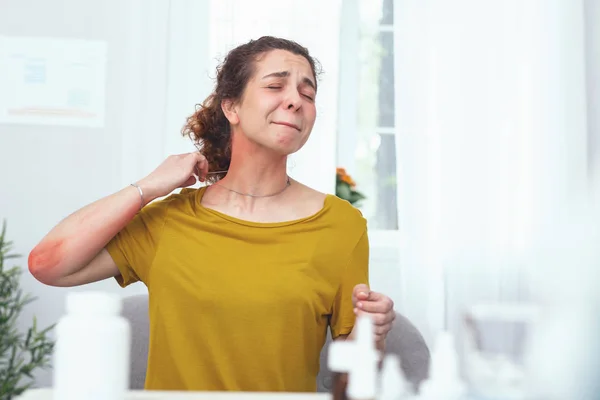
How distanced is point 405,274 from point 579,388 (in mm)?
2003

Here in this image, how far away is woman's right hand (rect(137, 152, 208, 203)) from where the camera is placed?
1.30m

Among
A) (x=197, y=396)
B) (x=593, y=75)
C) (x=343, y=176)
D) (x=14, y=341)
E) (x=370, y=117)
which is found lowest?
(x=14, y=341)

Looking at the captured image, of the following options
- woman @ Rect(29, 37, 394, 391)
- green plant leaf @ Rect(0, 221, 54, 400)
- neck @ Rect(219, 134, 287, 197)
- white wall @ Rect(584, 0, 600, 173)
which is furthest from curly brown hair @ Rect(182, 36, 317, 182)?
white wall @ Rect(584, 0, 600, 173)

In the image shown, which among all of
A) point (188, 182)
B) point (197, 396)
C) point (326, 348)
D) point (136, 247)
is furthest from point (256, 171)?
point (197, 396)

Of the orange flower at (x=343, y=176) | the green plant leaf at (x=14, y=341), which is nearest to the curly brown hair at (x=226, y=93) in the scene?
the green plant leaf at (x=14, y=341)

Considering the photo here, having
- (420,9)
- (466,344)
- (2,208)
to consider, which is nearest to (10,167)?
(2,208)

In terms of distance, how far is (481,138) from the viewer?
252 cm

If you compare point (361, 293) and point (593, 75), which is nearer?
point (361, 293)

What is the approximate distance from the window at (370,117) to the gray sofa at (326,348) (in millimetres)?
1218

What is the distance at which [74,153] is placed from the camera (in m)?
2.61

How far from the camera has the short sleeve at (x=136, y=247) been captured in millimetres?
1327

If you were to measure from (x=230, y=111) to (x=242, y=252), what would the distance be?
1.11ft

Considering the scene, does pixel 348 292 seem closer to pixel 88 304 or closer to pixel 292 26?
pixel 88 304

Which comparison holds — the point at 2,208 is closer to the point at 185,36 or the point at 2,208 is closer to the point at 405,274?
the point at 185,36
